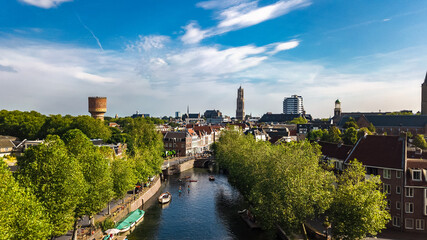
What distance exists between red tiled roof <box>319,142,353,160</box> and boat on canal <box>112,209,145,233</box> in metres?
42.5

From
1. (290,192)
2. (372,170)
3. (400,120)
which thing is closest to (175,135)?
(372,170)

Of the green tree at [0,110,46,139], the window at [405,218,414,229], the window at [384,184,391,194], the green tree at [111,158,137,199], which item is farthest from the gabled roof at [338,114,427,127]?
the green tree at [0,110,46,139]

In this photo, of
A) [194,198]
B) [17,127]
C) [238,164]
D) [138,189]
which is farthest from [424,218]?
[17,127]

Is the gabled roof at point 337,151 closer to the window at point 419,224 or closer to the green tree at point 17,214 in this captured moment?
the window at point 419,224

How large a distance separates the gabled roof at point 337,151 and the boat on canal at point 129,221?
4247 centimetres

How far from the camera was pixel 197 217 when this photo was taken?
66438 mm

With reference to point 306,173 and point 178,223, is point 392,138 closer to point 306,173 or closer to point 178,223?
point 306,173

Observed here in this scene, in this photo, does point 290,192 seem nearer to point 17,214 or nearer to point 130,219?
point 17,214

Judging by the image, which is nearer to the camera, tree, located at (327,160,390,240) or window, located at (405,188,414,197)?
tree, located at (327,160,390,240)

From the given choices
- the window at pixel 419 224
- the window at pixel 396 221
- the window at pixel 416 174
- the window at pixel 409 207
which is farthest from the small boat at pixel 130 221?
the window at pixel 416 174

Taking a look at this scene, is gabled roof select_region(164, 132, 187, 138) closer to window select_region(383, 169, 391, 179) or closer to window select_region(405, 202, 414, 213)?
window select_region(383, 169, 391, 179)

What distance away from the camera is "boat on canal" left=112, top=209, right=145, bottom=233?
55156mm

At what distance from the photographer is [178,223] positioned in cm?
6291

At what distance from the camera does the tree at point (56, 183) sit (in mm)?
37781
